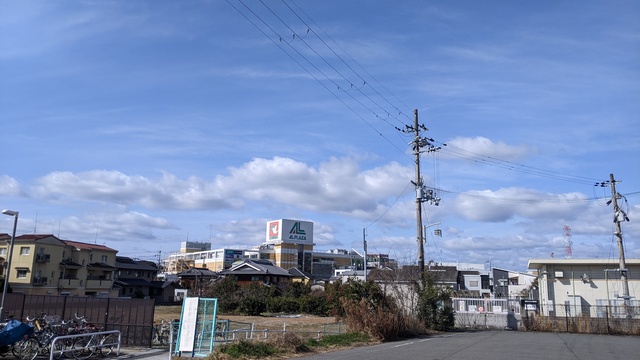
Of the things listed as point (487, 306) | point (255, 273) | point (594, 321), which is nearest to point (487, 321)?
point (487, 306)

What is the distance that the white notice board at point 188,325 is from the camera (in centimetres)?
1377

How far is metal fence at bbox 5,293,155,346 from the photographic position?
18.5 metres

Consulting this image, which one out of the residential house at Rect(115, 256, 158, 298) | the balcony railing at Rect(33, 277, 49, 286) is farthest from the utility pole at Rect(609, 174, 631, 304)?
the residential house at Rect(115, 256, 158, 298)

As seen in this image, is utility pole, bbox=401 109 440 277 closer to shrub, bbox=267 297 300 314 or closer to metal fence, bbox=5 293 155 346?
metal fence, bbox=5 293 155 346

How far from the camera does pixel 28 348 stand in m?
14.4

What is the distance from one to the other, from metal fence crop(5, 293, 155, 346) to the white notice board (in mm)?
5208

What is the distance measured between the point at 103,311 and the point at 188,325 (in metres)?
7.27

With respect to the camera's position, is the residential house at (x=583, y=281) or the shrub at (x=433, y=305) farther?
the residential house at (x=583, y=281)

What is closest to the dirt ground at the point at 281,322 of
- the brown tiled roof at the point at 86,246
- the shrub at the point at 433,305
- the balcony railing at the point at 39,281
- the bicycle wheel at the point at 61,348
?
the shrub at the point at 433,305

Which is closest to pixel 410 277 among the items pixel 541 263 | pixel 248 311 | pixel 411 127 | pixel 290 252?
pixel 411 127

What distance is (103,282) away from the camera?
62.1m

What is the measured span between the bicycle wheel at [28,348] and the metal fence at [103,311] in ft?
13.7

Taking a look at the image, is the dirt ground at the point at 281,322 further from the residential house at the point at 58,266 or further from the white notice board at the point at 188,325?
the residential house at the point at 58,266

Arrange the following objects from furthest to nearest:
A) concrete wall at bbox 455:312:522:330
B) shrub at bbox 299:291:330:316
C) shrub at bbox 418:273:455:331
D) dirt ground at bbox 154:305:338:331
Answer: shrub at bbox 299:291:330:316
dirt ground at bbox 154:305:338:331
concrete wall at bbox 455:312:522:330
shrub at bbox 418:273:455:331
